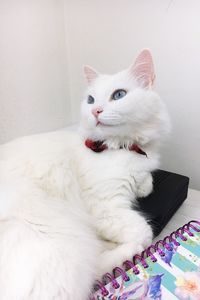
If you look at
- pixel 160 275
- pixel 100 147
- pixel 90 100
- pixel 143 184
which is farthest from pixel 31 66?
pixel 160 275

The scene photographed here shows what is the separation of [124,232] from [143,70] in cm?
44

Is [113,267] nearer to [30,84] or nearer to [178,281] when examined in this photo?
[178,281]

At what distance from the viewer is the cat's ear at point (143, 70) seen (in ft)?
2.27

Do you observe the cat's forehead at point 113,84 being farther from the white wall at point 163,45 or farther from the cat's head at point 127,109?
the white wall at point 163,45

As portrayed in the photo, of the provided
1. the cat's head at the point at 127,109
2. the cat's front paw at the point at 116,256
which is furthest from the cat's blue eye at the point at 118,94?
the cat's front paw at the point at 116,256

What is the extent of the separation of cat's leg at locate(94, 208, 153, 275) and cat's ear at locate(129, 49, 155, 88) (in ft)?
1.19

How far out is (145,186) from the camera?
2.52 ft

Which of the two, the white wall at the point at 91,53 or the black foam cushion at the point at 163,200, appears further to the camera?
the white wall at the point at 91,53

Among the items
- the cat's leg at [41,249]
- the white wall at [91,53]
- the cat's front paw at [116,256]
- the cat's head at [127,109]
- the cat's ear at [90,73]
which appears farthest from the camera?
the white wall at [91,53]

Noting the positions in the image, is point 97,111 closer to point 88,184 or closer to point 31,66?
point 88,184

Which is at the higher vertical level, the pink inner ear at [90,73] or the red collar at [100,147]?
the pink inner ear at [90,73]

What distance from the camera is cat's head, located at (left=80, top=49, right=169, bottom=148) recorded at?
2.22 feet

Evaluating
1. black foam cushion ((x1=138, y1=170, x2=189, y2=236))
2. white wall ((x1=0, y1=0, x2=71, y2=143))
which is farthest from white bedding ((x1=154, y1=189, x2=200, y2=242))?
white wall ((x1=0, y1=0, x2=71, y2=143))

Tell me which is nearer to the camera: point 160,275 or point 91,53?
point 160,275
